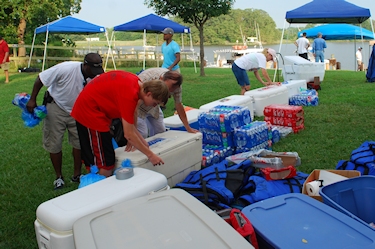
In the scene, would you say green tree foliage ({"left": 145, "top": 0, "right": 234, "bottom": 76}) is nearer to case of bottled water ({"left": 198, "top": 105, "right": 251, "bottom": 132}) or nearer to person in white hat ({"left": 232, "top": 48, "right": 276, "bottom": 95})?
person in white hat ({"left": 232, "top": 48, "right": 276, "bottom": 95})

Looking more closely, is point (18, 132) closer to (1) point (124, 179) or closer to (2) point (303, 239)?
(1) point (124, 179)

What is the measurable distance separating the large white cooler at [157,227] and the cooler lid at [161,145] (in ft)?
3.97

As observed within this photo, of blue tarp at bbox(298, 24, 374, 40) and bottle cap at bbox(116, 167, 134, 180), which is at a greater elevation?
blue tarp at bbox(298, 24, 374, 40)

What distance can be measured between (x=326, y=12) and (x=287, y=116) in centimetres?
748

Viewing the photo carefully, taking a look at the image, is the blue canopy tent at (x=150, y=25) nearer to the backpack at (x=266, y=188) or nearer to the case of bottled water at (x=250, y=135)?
the case of bottled water at (x=250, y=135)

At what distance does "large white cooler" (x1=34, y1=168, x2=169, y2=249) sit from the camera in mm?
2012

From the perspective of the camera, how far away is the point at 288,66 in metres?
10.4

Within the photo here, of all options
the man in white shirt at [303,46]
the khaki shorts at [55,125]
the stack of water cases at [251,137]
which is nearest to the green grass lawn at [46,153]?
the stack of water cases at [251,137]

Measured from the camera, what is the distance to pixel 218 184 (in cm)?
339

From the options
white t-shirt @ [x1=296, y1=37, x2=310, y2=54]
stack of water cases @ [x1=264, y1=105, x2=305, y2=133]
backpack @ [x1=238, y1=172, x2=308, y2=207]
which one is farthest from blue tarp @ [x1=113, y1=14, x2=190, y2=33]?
backpack @ [x1=238, y1=172, x2=308, y2=207]

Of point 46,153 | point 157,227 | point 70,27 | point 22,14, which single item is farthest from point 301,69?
point 22,14

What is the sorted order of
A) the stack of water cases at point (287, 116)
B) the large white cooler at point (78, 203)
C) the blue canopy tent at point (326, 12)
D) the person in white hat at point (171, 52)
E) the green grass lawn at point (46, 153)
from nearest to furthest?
the large white cooler at point (78, 203) → the green grass lawn at point (46, 153) → the stack of water cases at point (287, 116) → the person in white hat at point (171, 52) → the blue canopy tent at point (326, 12)

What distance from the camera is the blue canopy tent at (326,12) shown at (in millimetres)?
11475

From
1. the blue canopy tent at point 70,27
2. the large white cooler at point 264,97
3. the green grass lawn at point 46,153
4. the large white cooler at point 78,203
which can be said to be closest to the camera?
the large white cooler at point 78,203
